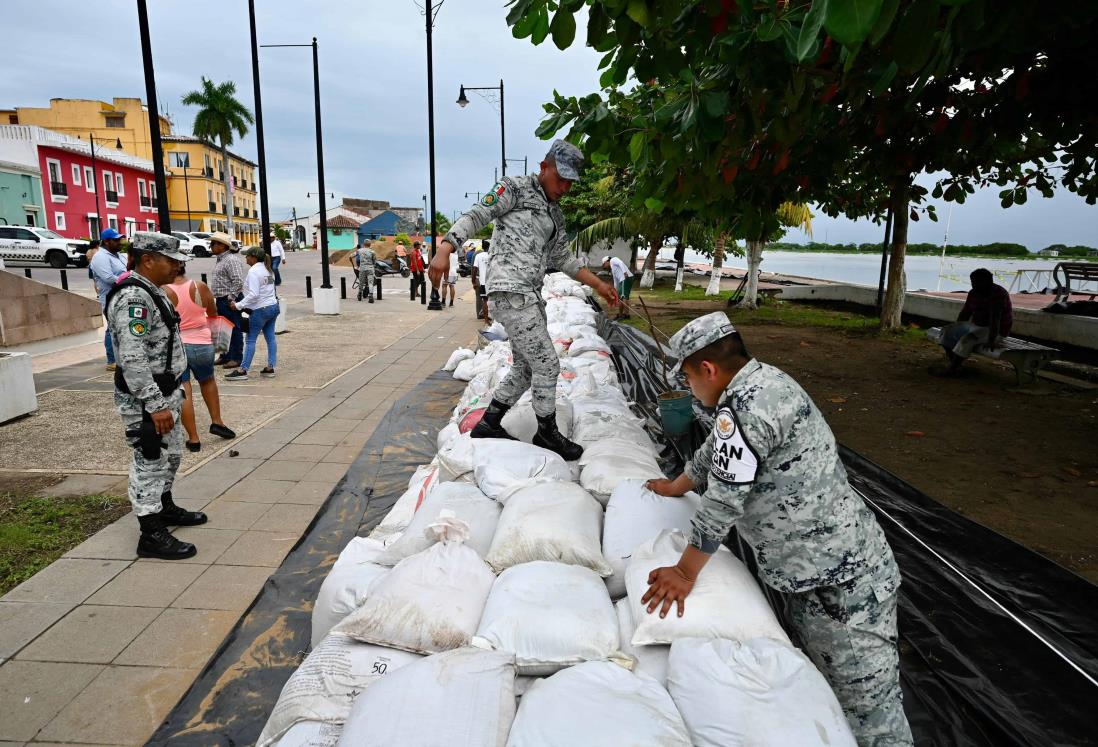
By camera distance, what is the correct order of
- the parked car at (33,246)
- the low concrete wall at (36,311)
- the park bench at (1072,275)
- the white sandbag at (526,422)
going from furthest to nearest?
the parked car at (33,246)
the park bench at (1072,275)
the low concrete wall at (36,311)
the white sandbag at (526,422)

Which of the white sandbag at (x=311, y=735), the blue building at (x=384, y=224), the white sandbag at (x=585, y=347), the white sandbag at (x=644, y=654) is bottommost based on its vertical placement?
the white sandbag at (x=311, y=735)

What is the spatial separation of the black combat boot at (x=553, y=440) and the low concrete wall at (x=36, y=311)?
795 centimetres

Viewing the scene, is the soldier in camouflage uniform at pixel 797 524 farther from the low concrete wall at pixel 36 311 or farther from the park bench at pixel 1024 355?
the low concrete wall at pixel 36 311

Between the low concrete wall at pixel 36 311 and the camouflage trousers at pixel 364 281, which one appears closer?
the low concrete wall at pixel 36 311

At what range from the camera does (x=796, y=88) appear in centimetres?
248

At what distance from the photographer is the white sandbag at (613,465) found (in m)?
2.86

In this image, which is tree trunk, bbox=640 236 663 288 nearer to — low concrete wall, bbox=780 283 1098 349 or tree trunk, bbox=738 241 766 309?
low concrete wall, bbox=780 283 1098 349

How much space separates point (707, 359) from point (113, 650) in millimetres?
2421

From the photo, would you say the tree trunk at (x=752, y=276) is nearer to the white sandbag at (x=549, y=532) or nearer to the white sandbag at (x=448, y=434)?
the white sandbag at (x=448, y=434)

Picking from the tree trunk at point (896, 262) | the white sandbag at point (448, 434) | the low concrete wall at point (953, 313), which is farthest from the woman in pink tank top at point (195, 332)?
the low concrete wall at point (953, 313)

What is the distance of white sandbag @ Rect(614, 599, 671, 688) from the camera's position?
169cm

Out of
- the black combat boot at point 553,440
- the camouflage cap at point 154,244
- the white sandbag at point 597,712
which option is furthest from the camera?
the black combat boot at point 553,440

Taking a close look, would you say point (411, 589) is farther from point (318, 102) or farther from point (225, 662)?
point (318, 102)

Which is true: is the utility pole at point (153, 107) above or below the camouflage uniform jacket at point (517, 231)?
above
